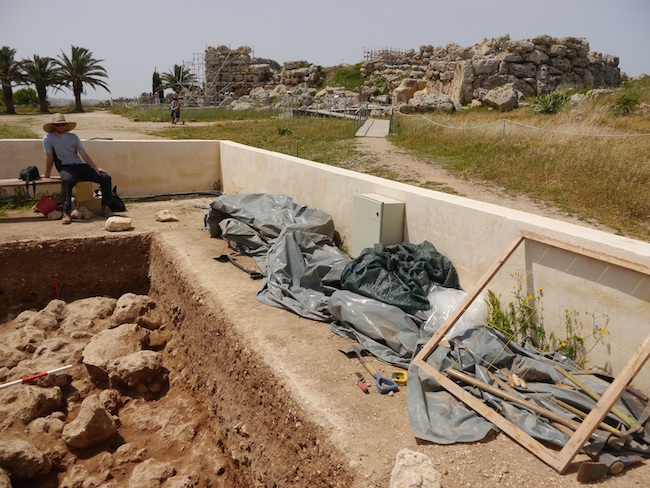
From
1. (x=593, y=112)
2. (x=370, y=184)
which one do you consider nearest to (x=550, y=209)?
(x=370, y=184)

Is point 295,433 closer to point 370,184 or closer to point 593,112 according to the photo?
point 370,184

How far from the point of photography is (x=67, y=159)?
7543 mm

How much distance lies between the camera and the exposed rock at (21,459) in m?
3.80

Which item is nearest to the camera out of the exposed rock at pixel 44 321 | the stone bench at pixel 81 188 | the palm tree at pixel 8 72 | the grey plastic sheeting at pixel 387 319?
the grey plastic sheeting at pixel 387 319

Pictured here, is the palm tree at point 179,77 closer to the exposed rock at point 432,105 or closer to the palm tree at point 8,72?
the palm tree at point 8,72

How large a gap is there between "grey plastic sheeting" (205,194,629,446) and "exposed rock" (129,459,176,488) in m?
1.77

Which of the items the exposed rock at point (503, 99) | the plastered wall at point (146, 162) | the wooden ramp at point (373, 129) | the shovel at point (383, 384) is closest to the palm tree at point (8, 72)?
the wooden ramp at point (373, 129)

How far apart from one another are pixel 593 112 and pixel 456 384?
50.5 feet

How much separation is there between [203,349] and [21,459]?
1795 mm

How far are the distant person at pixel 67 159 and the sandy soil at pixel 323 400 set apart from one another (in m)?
1.19

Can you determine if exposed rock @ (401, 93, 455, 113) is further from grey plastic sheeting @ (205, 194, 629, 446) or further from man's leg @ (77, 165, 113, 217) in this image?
man's leg @ (77, 165, 113, 217)

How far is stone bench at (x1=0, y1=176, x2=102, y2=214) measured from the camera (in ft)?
24.8

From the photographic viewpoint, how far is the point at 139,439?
14.6ft

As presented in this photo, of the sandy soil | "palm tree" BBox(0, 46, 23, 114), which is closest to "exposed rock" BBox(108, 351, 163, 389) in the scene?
the sandy soil
